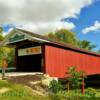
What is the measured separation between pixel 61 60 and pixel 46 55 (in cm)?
256

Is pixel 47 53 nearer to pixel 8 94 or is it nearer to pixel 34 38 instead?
pixel 34 38

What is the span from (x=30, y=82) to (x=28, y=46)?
866 centimetres

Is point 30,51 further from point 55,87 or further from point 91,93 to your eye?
point 91,93

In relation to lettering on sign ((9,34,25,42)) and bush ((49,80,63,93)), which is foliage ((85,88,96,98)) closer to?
bush ((49,80,63,93))

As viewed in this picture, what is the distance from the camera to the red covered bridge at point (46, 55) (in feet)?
88.8

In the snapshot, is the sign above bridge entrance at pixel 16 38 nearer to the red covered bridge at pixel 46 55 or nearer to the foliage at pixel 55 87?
the red covered bridge at pixel 46 55

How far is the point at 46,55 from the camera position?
26.9 metres

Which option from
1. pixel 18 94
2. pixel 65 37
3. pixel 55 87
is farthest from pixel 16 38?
pixel 65 37

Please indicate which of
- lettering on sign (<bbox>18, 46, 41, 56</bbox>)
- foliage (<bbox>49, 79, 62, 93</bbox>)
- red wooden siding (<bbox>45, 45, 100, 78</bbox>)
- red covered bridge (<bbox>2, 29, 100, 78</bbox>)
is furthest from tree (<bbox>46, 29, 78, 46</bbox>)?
foliage (<bbox>49, 79, 62, 93</bbox>)

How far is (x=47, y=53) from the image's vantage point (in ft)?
88.9

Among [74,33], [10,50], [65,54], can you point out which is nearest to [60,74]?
[65,54]

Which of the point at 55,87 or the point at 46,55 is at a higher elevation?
the point at 46,55

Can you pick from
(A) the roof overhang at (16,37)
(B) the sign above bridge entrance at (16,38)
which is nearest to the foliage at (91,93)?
(A) the roof overhang at (16,37)

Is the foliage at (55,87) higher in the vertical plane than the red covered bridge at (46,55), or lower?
lower
